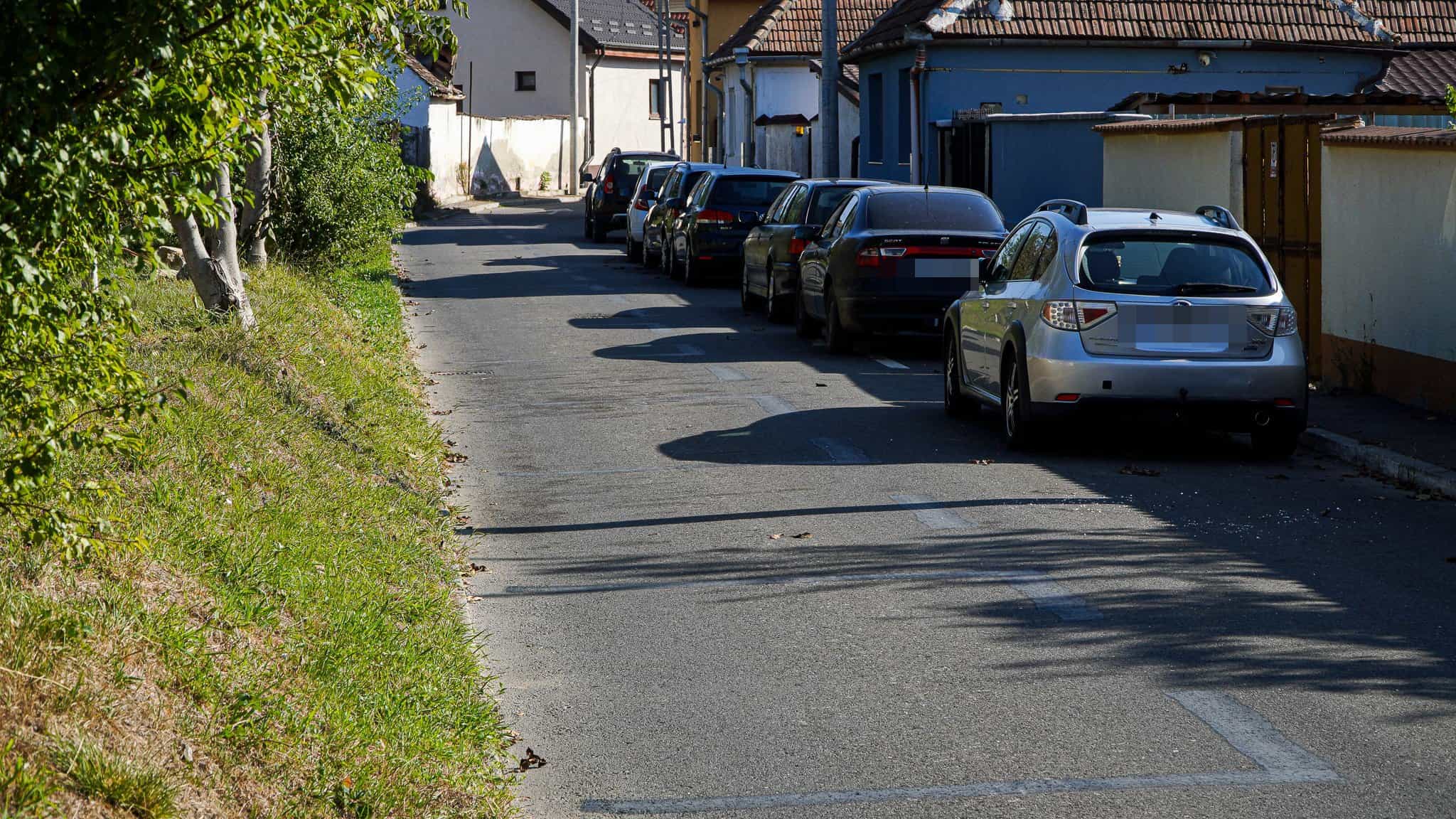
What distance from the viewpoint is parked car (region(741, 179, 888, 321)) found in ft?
63.7

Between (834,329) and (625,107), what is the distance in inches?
2384

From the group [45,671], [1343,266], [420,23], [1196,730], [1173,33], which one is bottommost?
[1196,730]

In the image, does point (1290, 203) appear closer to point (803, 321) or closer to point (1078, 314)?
point (1078, 314)

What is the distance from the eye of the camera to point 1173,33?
3125 cm

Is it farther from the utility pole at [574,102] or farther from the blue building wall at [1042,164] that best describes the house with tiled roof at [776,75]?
the blue building wall at [1042,164]

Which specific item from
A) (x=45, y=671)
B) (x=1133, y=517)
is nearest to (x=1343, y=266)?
(x=1133, y=517)

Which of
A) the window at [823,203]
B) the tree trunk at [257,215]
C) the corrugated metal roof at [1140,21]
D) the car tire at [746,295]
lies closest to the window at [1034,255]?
the tree trunk at [257,215]

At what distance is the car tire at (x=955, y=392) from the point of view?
12.7 meters

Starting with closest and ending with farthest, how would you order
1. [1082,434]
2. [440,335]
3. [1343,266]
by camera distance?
[1082,434], [1343,266], [440,335]

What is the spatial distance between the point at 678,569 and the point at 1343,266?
7832 mm

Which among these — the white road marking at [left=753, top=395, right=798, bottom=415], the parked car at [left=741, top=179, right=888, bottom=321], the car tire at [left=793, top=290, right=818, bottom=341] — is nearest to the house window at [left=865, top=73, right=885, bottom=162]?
the parked car at [left=741, top=179, right=888, bottom=321]

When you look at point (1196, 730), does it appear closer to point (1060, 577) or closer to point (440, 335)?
point (1060, 577)

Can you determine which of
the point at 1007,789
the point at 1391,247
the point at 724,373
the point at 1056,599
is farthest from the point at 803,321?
the point at 1007,789

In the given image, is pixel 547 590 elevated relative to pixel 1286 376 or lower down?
lower down
